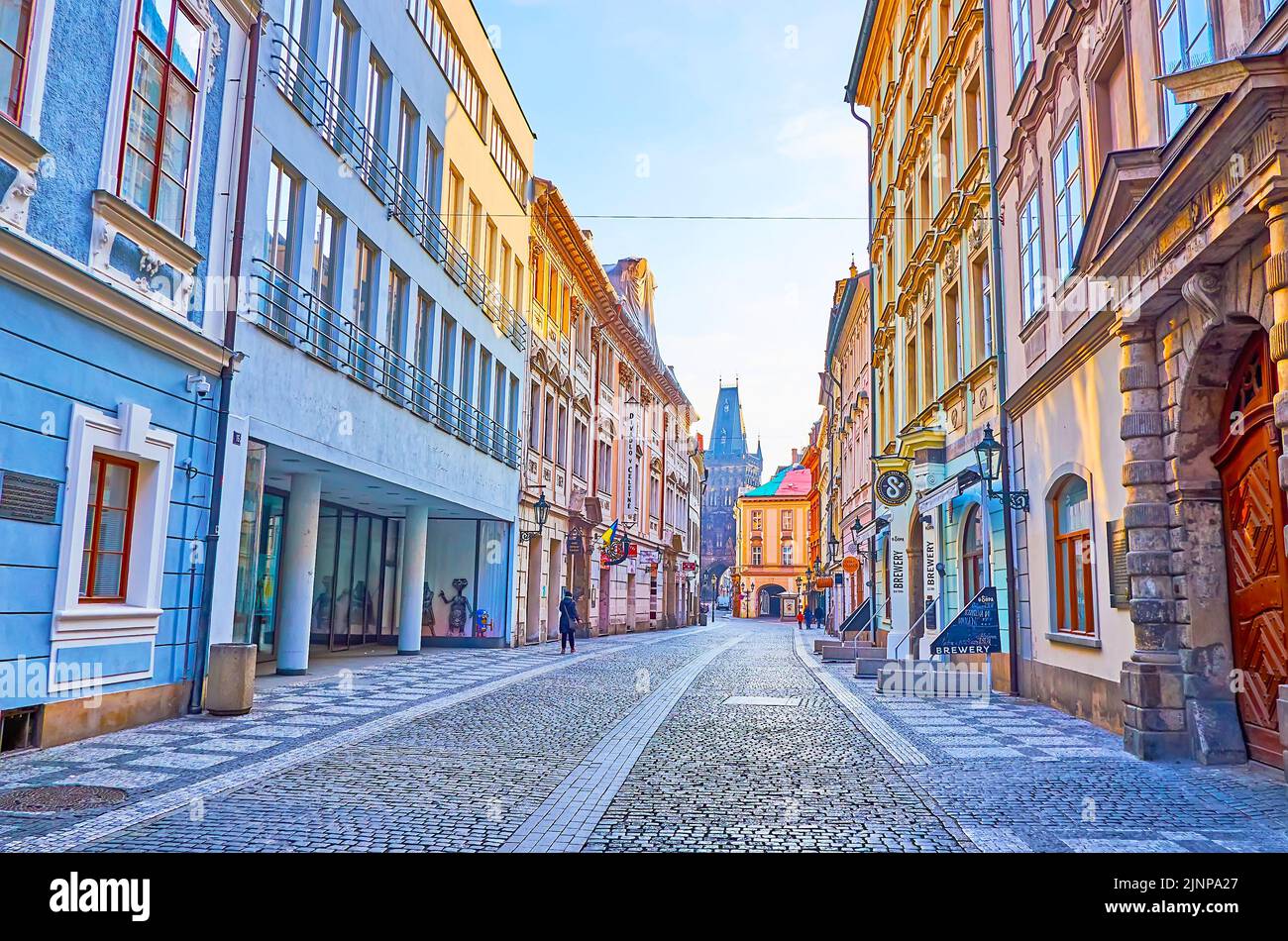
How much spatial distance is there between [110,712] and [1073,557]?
1089 centimetres

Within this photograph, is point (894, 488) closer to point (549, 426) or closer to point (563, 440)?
point (549, 426)

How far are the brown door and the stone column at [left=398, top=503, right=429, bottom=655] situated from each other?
16.7 meters

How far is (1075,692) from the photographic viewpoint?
11.8 metres

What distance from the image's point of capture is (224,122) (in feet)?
38.3

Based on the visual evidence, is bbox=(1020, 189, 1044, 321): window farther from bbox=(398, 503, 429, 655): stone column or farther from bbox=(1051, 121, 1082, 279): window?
bbox=(398, 503, 429, 655): stone column

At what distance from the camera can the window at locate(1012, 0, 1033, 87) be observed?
13883 mm

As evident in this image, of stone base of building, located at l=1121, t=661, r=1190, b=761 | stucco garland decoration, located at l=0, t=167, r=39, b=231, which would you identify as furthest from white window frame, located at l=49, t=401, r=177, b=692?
stone base of building, located at l=1121, t=661, r=1190, b=761

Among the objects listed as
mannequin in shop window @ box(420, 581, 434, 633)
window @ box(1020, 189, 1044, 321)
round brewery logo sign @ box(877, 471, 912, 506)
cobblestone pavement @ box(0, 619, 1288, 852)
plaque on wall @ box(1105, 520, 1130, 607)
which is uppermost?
window @ box(1020, 189, 1044, 321)

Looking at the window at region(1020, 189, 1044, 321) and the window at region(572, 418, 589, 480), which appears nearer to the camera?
the window at region(1020, 189, 1044, 321)

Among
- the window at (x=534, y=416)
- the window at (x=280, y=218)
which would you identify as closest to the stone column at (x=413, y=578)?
the window at (x=534, y=416)

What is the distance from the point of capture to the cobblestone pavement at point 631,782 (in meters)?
5.66

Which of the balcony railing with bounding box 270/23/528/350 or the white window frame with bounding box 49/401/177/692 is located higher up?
the balcony railing with bounding box 270/23/528/350

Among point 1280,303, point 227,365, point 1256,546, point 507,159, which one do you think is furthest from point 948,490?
point 507,159

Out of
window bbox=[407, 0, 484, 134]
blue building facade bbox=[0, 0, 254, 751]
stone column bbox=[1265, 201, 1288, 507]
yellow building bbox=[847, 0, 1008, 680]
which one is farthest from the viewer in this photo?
window bbox=[407, 0, 484, 134]
